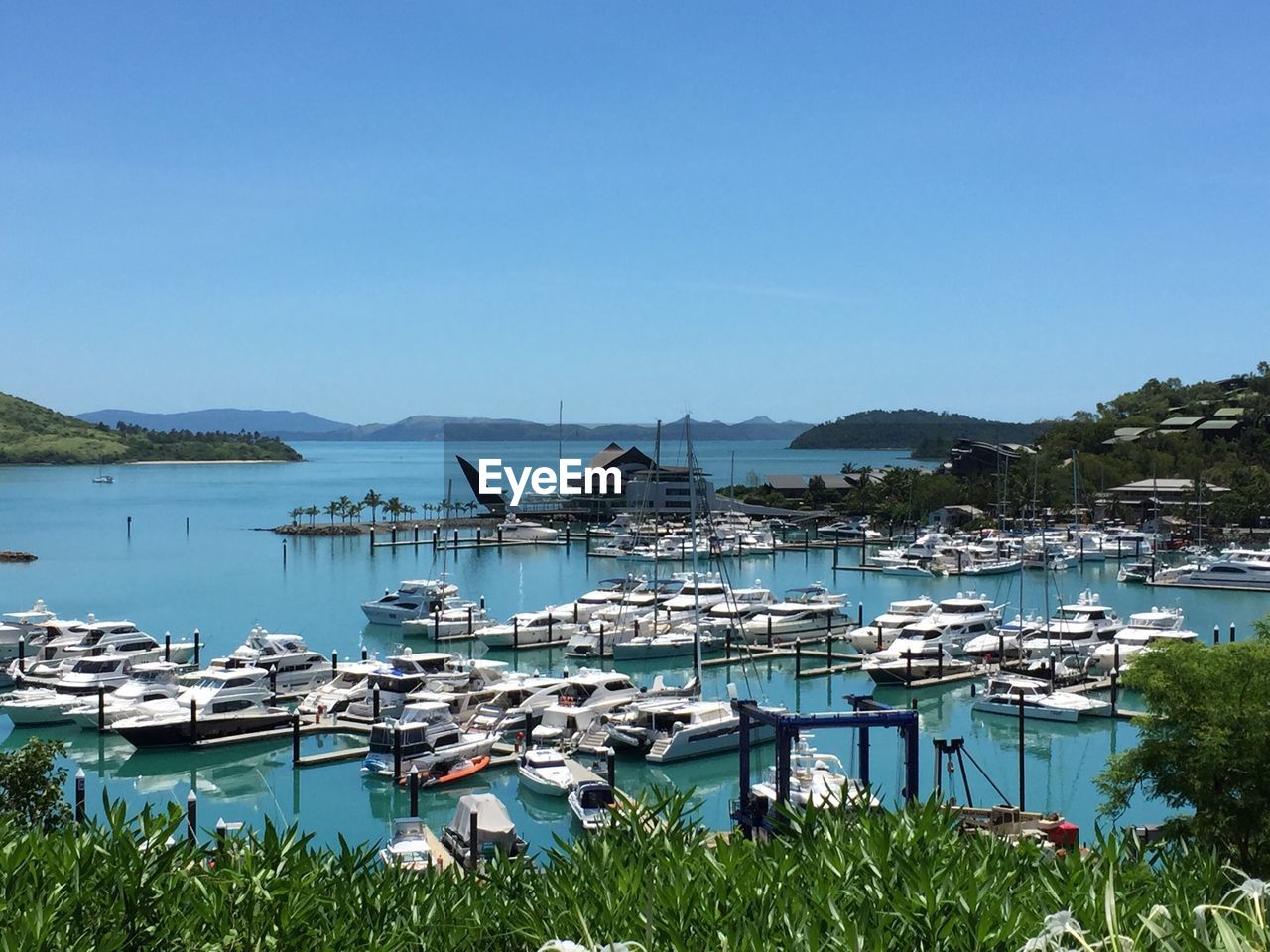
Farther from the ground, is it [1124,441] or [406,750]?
[1124,441]

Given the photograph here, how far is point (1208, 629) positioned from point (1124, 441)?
208ft

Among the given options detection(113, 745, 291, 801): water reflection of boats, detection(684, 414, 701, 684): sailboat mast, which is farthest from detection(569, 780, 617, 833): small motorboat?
detection(684, 414, 701, 684): sailboat mast

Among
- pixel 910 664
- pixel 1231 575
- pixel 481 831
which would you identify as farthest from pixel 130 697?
pixel 1231 575

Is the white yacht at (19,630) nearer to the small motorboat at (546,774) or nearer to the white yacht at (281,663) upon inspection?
the white yacht at (281,663)

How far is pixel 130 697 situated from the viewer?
3152cm

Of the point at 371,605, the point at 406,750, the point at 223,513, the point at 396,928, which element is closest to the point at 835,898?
the point at 396,928

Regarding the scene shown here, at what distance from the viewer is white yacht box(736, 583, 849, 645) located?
4325 cm

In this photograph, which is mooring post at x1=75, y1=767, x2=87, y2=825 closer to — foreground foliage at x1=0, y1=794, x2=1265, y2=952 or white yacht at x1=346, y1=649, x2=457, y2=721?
white yacht at x1=346, y1=649, x2=457, y2=721

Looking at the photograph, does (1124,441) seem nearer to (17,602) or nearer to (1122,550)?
(1122,550)

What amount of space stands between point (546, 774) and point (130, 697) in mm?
12385

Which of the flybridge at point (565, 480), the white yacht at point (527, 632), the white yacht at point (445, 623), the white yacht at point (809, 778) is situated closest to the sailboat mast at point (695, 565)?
the white yacht at point (809, 778)

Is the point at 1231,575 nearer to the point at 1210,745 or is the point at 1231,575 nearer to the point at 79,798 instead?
the point at 1210,745

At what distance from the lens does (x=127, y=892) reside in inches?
328

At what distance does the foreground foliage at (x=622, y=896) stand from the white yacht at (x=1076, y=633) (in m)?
26.9
